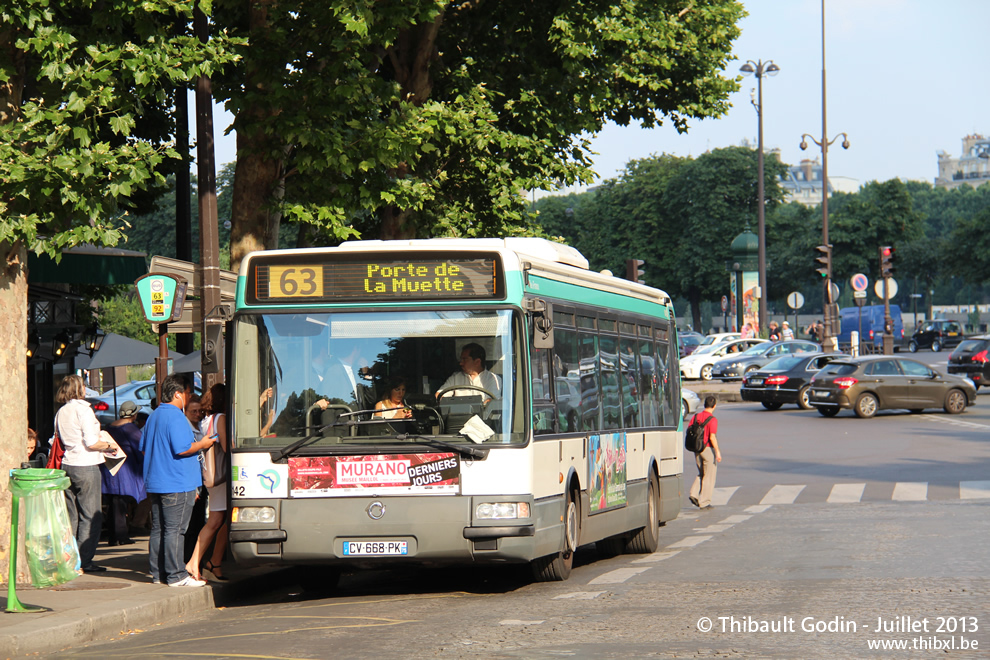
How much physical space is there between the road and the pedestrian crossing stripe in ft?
2.31

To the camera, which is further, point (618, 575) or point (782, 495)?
point (782, 495)

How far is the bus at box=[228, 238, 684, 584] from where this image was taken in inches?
372

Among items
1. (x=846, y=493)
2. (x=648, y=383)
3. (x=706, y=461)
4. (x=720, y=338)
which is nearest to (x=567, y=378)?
(x=648, y=383)

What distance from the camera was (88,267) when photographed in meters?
16.6

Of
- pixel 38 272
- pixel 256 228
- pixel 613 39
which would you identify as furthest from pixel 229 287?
pixel 613 39

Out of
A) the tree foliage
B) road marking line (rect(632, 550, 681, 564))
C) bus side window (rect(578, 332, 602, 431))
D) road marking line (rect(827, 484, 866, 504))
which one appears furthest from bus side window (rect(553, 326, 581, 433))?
road marking line (rect(827, 484, 866, 504))

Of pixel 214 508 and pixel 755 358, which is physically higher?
pixel 755 358

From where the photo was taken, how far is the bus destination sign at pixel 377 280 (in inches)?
386

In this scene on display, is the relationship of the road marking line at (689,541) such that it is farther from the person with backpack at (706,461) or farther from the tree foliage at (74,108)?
the tree foliage at (74,108)

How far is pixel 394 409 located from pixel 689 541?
209 inches

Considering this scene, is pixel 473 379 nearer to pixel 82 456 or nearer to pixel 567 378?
pixel 567 378

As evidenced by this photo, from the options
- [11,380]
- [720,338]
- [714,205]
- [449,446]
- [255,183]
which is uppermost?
[714,205]

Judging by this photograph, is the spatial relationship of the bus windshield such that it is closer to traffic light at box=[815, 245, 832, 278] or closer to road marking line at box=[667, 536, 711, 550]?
road marking line at box=[667, 536, 711, 550]

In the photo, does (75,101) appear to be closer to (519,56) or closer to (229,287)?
(229,287)
